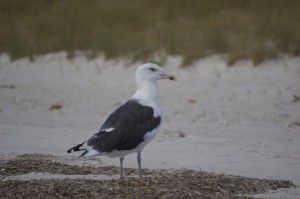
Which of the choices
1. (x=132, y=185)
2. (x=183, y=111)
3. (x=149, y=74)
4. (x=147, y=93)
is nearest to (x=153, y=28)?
(x=183, y=111)

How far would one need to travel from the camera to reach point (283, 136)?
9867mm

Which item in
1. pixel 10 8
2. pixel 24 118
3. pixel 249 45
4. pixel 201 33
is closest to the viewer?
pixel 24 118

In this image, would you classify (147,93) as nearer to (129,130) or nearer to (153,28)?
(129,130)

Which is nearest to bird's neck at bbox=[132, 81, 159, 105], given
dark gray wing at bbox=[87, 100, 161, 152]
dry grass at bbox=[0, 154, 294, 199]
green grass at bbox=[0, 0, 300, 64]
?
dark gray wing at bbox=[87, 100, 161, 152]

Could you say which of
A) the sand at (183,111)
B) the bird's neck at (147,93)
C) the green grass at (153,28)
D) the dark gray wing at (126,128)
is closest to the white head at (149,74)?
the bird's neck at (147,93)

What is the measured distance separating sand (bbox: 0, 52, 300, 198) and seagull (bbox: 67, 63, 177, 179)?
773mm

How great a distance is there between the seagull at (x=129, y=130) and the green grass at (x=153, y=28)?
24.6 feet

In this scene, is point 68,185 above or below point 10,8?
below

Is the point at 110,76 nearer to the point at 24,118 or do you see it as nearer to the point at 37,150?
the point at 24,118

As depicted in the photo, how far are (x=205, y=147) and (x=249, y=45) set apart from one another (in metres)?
6.76

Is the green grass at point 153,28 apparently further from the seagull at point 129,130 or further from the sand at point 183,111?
the seagull at point 129,130

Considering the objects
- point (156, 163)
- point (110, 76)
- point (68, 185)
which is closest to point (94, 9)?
point (110, 76)

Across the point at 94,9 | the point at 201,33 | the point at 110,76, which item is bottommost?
the point at 110,76

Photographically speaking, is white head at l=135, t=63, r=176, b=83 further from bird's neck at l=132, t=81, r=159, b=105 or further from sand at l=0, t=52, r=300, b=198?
sand at l=0, t=52, r=300, b=198
